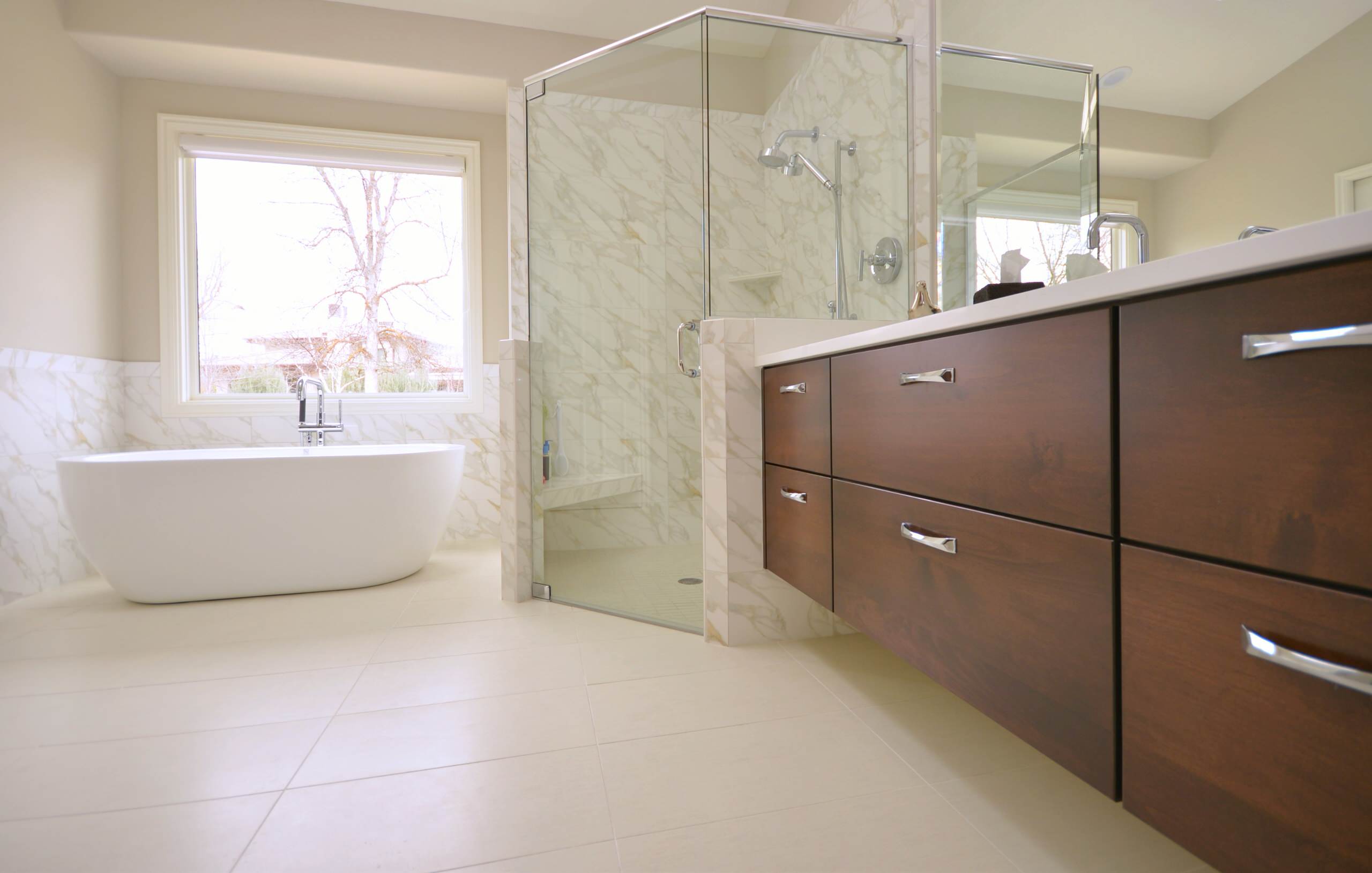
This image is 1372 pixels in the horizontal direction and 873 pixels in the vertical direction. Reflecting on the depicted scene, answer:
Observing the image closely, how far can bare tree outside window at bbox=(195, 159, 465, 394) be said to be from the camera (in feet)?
10.8

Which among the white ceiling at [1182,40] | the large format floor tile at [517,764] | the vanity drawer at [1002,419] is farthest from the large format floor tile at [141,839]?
the white ceiling at [1182,40]

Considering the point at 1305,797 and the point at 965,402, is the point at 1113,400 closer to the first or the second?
the point at 965,402

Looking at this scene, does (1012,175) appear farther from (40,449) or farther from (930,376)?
(40,449)

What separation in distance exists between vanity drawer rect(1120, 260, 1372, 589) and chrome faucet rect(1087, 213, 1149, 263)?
53cm

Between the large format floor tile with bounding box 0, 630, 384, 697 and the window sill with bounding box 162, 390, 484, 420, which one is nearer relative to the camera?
the large format floor tile with bounding box 0, 630, 384, 697

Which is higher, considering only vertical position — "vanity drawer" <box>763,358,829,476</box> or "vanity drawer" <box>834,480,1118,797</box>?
"vanity drawer" <box>763,358,829,476</box>

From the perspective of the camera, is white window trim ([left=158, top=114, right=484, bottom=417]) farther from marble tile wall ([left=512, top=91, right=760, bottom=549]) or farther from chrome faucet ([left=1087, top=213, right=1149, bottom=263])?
chrome faucet ([left=1087, top=213, right=1149, bottom=263])

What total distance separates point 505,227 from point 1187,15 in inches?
121

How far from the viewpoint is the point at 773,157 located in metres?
2.01

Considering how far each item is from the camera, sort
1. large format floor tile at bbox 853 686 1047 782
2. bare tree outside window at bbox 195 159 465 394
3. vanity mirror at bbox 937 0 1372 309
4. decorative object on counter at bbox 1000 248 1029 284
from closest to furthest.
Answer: vanity mirror at bbox 937 0 1372 309 < large format floor tile at bbox 853 686 1047 782 < decorative object on counter at bbox 1000 248 1029 284 < bare tree outside window at bbox 195 159 465 394

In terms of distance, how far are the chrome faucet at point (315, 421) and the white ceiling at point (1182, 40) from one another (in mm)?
3140

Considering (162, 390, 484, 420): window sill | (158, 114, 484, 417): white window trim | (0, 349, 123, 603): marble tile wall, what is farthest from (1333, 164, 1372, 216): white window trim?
(0, 349, 123, 603): marble tile wall

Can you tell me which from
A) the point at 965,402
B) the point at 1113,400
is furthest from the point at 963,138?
the point at 1113,400

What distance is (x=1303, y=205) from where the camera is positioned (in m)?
0.88
